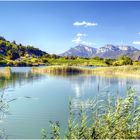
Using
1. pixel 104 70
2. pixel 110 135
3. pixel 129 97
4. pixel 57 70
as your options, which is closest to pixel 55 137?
pixel 110 135

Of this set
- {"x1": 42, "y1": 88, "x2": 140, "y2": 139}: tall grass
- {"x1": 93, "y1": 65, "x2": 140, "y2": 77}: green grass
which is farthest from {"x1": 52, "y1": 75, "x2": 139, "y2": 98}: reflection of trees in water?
{"x1": 42, "y1": 88, "x2": 140, "y2": 139}: tall grass

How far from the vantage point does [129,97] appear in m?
10.2

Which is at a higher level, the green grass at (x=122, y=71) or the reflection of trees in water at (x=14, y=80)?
the green grass at (x=122, y=71)

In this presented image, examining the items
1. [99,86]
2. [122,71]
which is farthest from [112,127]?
[122,71]

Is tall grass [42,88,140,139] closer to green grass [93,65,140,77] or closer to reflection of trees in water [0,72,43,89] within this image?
reflection of trees in water [0,72,43,89]

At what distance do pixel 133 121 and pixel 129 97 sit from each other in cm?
121

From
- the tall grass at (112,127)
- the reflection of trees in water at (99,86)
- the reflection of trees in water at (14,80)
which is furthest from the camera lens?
the reflection of trees in water at (14,80)

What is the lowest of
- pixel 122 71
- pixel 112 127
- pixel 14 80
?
pixel 14 80

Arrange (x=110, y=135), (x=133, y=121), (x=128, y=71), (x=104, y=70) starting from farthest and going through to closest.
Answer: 1. (x=104, y=70)
2. (x=128, y=71)
3. (x=133, y=121)
4. (x=110, y=135)

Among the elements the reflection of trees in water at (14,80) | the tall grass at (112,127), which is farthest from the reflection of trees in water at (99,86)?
the tall grass at (112,127)

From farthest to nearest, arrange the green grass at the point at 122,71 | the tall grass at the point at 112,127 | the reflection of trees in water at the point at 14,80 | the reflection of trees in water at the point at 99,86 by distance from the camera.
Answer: the green grass at the point at 122,71
the reflection of trees in water at the point at 14,80
the reflection of trees in water at the point at 99,86
the tall grass at the point at 112,127

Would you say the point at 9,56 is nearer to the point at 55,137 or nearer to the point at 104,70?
the point at 104,70

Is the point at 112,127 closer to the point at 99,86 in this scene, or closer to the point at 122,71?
the point at 99,86

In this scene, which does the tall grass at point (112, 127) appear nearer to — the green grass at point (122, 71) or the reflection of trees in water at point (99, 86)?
the reflection of trees in water at point (99, 86)
